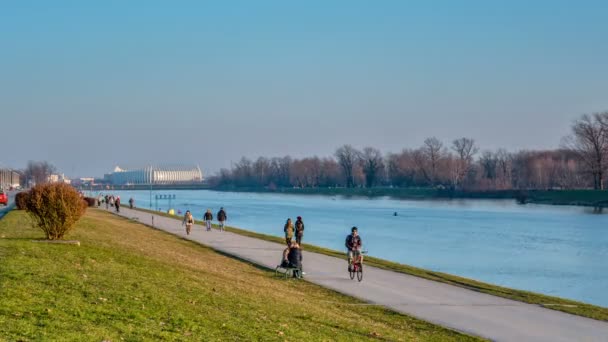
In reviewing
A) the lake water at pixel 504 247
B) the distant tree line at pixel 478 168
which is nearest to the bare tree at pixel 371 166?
the distant tree line at pixel 478 168

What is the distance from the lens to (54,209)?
21.7 metres

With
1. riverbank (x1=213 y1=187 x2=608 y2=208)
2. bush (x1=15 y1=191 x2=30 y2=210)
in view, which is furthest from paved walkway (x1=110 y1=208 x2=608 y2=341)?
riverbank (x1=213 y1=187 x2=608 y2=208)

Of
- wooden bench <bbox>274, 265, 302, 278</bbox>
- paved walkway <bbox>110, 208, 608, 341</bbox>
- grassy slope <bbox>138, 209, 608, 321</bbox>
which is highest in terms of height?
wooden bench <bbox>274, 265, 302, 278</bbox>

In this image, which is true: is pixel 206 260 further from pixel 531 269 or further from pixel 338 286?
pixel 531 269

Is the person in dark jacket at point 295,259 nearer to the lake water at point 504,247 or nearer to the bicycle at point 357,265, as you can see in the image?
the bicycle at point 357,265

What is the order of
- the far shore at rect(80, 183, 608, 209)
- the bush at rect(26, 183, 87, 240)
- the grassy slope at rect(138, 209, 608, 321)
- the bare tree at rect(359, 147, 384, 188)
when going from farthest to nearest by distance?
the bare tree at rect(359, 147, 384, 188) → the far shore at rect(80, 183, 608, 209) → the bush at rect(26, 183, 87, 240) → the grassy slope at rect(138, 209, 608, 321)

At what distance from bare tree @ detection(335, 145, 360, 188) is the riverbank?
4866mm

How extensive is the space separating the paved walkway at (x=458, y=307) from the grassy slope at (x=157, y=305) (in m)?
0.72

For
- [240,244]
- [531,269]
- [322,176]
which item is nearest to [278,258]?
[240,244]

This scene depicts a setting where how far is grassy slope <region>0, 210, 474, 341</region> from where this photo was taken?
990 cm

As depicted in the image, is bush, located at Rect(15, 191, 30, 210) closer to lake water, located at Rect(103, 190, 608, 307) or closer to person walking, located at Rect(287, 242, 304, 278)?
person walking, located at Rect(287, 242, 304, 278)

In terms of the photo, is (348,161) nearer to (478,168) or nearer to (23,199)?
(478,168)

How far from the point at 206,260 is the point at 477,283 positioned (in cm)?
823

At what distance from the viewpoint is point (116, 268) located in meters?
16.2
